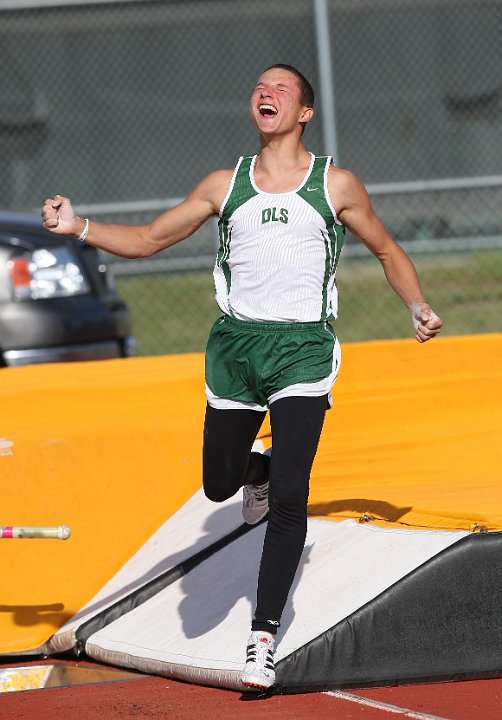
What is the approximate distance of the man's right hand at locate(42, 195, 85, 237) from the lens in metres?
4.44

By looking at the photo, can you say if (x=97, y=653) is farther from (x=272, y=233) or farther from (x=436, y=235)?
(x=436, y=235)

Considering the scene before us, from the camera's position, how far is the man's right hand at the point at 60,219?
4.44m

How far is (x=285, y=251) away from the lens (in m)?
4.34

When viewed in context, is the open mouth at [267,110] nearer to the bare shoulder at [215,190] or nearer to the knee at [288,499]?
the bare shoulder at [215,190]

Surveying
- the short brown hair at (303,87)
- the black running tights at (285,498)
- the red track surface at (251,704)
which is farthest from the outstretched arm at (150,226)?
the red track surface at (251,704)

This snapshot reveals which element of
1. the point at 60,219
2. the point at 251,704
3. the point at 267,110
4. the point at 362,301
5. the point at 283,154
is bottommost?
the point at 251,704

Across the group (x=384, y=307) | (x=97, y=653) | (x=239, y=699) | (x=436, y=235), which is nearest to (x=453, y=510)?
(x=239, y=699)

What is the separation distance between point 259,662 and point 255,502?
91cm

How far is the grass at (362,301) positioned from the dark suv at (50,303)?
3.24 m

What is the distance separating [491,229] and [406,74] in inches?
72.8

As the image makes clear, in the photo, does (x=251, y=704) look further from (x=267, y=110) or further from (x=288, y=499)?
(x=267, y=110)

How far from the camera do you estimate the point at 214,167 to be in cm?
1330

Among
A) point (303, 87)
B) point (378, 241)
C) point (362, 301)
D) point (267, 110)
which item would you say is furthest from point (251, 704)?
point (362, 301)

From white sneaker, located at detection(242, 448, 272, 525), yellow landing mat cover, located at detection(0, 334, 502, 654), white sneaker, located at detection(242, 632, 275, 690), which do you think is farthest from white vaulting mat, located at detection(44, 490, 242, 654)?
white sneaker, located at detection(242, 632, 275, 690)
